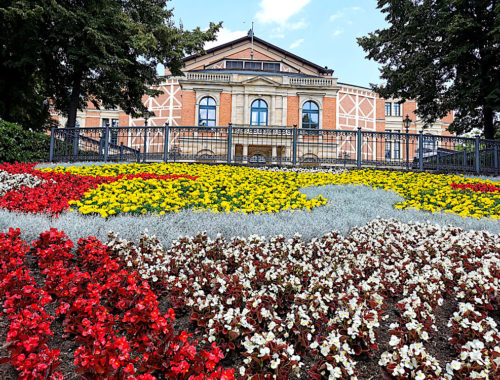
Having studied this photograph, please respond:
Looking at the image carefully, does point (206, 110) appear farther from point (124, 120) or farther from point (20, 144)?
point (20, 144)

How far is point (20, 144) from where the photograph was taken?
10500 millimetres

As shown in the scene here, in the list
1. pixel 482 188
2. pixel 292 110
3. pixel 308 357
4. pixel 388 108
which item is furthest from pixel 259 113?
pixel 308 357

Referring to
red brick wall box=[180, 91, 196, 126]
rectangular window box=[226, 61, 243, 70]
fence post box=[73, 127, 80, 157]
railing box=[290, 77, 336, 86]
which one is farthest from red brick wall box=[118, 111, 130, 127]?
fence post box=[73, 127, 80, 157]

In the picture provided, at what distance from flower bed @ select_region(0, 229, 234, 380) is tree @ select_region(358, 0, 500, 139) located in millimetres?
16510

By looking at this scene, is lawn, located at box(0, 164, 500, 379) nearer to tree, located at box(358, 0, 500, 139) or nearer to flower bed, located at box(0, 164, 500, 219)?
flower bed, located at box(0, 164, 500, 219)

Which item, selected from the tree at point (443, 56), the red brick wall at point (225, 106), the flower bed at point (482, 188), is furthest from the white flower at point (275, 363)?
the red brick wall at point (225, 106)

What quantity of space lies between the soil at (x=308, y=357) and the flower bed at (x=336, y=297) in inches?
0.7

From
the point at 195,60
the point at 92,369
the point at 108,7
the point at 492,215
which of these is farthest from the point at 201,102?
the point at 92,369

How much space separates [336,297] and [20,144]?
466 inches

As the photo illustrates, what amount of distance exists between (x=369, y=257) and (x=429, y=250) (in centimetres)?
72

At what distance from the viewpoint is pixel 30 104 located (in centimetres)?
1587

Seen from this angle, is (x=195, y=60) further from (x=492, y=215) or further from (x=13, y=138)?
(x=492, y=215)

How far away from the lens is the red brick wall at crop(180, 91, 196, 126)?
86.6 ft

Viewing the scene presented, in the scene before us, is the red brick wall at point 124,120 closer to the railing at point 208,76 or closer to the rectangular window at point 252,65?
the railing at point 208,76
